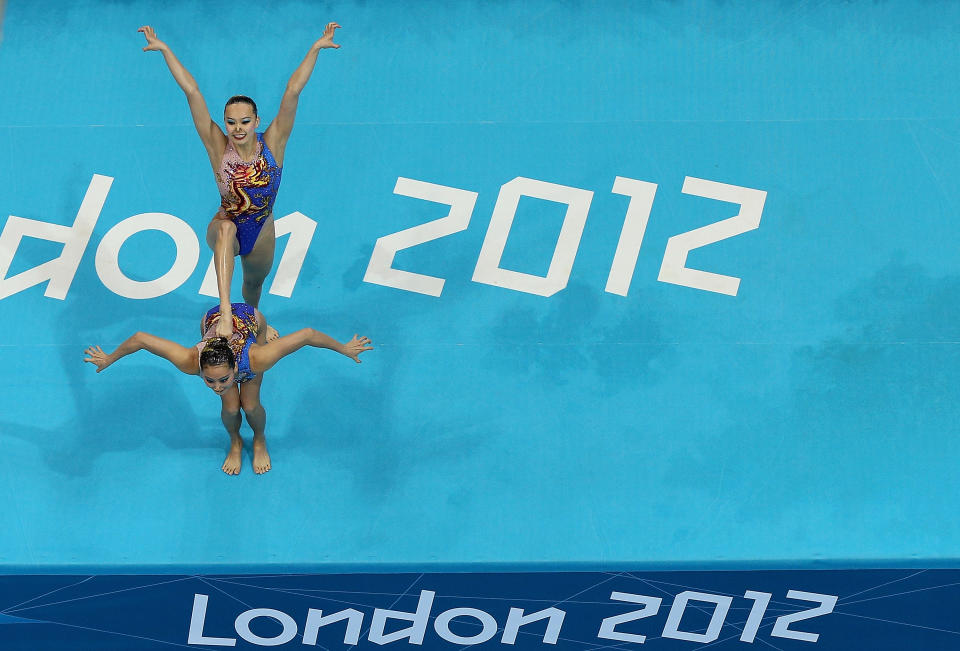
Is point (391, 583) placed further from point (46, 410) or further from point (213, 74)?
point (213, 74)

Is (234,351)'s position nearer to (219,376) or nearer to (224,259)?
(219,376)

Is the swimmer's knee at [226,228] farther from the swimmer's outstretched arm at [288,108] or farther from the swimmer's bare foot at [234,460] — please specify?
the swimmer's bare foot at [234,460]

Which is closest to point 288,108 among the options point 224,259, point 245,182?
point 245,182

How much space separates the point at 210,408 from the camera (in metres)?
4.92

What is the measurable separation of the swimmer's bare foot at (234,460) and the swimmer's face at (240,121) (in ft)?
5.05

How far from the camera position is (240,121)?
404 cm

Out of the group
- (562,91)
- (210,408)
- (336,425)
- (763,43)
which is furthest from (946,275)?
(210,408)

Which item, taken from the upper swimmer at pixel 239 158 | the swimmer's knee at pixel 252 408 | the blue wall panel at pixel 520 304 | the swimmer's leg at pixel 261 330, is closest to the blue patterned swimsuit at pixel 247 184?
the upper swimmer at pixel 239 158

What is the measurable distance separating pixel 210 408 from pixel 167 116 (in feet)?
6.80

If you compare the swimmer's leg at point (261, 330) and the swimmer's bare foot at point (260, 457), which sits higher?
the swimmer's leg at point (261, 330)

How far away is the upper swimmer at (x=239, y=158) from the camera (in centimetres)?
408

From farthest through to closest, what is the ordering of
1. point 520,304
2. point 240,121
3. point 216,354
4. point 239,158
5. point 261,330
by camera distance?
1. point 520,304
2. point 261,330
3. point 239,158
4. point 240,121
5. point 216,354

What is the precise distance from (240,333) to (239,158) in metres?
0.79

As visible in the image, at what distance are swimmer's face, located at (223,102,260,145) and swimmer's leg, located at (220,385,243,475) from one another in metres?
1.12
